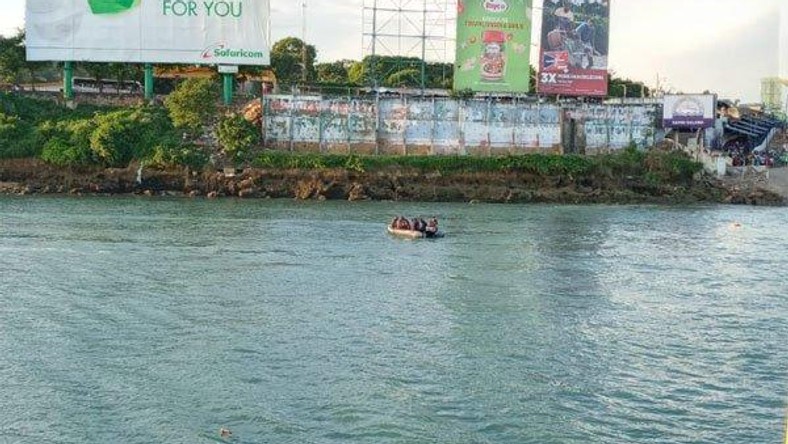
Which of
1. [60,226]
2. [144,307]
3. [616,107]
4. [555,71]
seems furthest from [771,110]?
[144,307]

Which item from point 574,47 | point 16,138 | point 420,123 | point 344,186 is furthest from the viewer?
point 420,123

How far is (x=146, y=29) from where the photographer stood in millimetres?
68375

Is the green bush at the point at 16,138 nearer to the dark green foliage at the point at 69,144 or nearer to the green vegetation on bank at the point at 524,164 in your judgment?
the dark green foliage at the point at 69,144

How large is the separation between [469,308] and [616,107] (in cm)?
4530

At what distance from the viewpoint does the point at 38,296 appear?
29422 mm

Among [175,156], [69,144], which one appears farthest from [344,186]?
[69,144]

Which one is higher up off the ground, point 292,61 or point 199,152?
point 292,61

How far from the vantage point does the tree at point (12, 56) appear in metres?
73.6

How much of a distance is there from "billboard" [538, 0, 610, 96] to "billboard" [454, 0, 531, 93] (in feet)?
4.87

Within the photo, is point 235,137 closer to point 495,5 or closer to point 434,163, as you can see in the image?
point 434,163

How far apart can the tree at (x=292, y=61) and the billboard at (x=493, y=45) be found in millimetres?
21433

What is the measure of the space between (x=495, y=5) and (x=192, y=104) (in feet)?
75.5

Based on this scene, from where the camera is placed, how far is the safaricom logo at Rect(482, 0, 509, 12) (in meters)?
66.2

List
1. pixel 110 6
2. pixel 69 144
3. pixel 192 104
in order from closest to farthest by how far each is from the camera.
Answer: pixel 69 144 → pixel 192 104 → pixel 110 6
